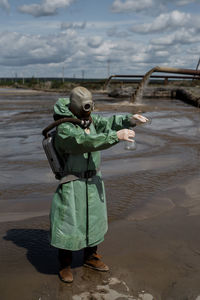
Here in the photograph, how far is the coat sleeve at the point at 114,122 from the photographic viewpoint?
10.7ft

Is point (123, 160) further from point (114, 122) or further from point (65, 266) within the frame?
point (65, 266)

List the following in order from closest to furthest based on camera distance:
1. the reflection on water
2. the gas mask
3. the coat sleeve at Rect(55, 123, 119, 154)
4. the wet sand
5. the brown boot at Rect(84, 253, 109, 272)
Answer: the coat sleeve at Rect(55, 123, 119, 154)
the gas mask
the wet sand
the brown boot at Rect(84, 253, 109, 272)
the reflection on water

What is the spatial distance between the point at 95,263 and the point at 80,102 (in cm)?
151

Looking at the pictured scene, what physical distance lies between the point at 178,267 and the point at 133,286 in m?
0.58

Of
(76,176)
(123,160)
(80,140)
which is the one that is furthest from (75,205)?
(123,160)

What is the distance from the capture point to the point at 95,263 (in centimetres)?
345

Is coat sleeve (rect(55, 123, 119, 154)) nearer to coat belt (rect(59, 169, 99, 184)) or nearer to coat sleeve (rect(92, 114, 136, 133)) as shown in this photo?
coat belt (rect(59, 169, 99, 184))

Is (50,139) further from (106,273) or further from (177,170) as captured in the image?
(177,170)

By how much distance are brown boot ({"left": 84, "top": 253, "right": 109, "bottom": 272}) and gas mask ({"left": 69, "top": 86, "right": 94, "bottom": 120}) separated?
1366mm

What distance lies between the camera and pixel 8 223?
4.62m

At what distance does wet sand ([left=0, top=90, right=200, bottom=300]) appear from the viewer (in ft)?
10.6

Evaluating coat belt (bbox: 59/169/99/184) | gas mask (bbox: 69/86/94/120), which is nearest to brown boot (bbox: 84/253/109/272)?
coat belt (bbox: 59/169/99/184)

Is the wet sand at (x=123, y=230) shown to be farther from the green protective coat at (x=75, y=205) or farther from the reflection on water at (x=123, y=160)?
the green protective coat at (x=75, y=205)

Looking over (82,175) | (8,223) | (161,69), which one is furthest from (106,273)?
(161,69)
